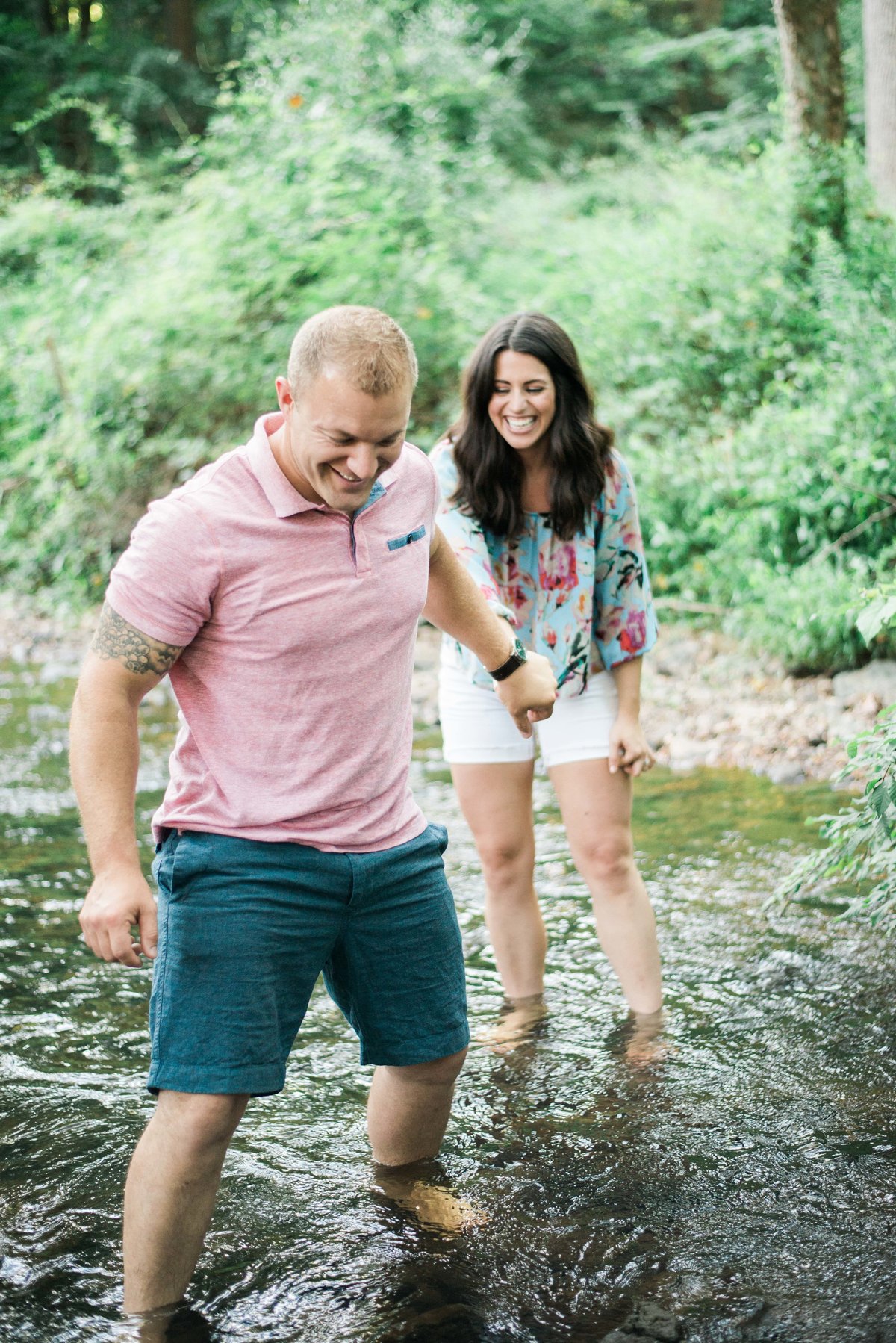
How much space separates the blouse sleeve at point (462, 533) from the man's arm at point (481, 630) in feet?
1.22

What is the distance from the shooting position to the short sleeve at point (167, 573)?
2.33 m

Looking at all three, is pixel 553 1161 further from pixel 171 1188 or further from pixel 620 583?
pixel 620 583

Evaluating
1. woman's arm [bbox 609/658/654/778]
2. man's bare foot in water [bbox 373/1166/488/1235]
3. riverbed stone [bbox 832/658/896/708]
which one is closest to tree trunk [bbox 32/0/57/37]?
riverbed stone [bbox 832/658/896/708]

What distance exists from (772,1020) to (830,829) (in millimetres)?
713

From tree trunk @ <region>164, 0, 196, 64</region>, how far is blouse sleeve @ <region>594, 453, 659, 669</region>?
776 inches

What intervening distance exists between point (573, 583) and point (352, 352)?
1.62 metres

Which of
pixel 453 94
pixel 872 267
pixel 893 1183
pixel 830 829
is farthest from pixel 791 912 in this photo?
pixel 453 94

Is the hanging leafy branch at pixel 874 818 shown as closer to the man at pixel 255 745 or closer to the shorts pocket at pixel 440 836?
the shorts pocket at pixel 440 836

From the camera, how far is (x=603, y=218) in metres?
13.6

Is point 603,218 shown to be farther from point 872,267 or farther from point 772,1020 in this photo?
point 772,1020

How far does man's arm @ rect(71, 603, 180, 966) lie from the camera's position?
7.59ft

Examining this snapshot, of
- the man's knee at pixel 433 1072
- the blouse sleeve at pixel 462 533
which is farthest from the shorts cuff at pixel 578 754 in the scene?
the man's knee at pixel 433 1072

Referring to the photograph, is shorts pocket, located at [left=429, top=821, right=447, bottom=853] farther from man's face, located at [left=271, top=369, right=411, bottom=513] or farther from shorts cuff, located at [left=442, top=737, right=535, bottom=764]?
shorts cuff, located at [left=442, top=737, right=535, bottom=764]

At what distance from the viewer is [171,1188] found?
2400 mm
